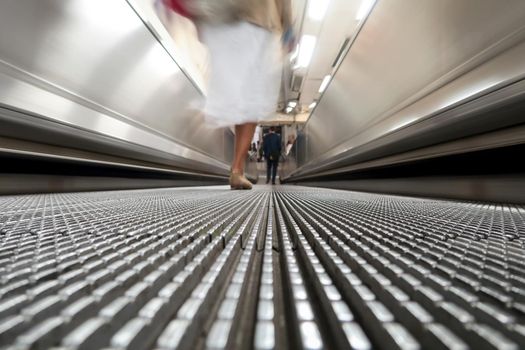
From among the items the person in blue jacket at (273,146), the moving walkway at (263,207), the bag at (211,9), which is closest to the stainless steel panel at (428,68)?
the moving walkway at (263,207)

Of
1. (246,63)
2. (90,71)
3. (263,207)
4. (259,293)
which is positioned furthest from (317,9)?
(259,293)

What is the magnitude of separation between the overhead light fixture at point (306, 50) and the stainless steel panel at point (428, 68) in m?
3.87

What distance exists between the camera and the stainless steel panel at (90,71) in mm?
1298

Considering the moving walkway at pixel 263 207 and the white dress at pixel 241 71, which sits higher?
the white dress at pixel 241 71

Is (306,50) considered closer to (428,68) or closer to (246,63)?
(246,63)

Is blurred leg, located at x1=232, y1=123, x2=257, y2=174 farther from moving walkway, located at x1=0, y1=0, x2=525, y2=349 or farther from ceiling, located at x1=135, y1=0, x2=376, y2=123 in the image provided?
ceiling, located at x1=135, y1=0, x2=376, y2=123

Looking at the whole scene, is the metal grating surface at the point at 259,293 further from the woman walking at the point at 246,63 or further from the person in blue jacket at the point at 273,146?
the person in blue jacket at the point at 273,146

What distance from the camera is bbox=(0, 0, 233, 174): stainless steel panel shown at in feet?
4.26

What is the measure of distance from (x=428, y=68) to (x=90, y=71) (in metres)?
1.86

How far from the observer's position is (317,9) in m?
5.04

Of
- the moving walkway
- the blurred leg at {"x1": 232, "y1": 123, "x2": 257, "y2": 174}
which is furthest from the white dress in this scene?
the moving walkway

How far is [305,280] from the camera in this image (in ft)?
1.06

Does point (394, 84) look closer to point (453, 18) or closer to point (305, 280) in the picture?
point (453, 18)

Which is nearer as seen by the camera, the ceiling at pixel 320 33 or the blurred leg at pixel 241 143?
the blurred leg at pixel 241 143
